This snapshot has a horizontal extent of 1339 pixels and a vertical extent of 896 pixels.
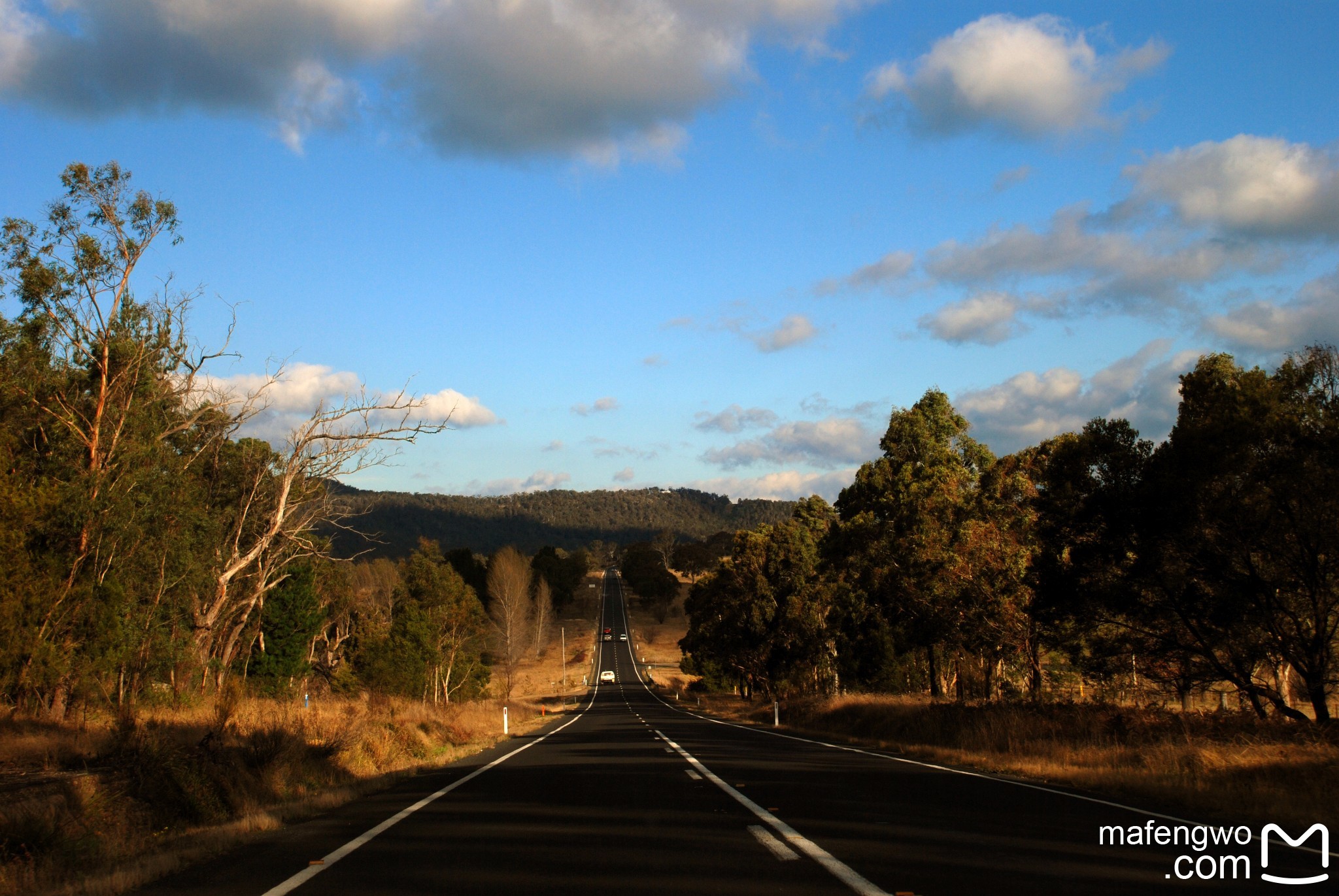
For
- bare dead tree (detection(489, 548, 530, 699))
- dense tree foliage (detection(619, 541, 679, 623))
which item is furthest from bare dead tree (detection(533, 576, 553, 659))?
dense tree foliage (detection(619, 541, 679, 623))

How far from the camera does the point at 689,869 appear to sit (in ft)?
22.7

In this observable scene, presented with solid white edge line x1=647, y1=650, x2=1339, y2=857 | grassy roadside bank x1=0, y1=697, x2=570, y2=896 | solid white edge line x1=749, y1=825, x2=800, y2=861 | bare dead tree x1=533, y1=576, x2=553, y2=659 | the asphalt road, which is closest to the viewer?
the asphalt road

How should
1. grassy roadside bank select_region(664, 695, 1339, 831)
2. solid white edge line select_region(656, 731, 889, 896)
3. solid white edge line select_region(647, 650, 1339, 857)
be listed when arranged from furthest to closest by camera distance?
grassy roadside bank select_region(664, 695, 1339, 831), solid white edge line select_region(647, 650, 1339, 857), solid white edge line select_region(656, 731, 889, 896)

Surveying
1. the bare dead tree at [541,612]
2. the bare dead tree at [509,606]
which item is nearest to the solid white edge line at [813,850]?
the bare dead tree at [509,606]

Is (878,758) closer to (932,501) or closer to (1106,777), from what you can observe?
(1106,777)

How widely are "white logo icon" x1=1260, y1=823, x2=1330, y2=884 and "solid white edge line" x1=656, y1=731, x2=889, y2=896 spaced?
2947 mm

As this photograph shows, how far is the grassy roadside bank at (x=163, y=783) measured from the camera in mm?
8219

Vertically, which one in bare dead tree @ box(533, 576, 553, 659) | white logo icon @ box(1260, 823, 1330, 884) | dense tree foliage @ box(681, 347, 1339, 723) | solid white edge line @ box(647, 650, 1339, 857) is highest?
dense tree foliage @ box(681, 347, 1339, 723)

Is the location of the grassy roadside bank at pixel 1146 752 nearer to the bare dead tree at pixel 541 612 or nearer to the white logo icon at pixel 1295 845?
the white logo icon at pixel 1295 845

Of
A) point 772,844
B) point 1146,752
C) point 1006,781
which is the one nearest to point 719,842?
point 772,844

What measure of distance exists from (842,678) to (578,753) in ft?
130

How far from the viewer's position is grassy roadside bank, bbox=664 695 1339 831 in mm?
10742

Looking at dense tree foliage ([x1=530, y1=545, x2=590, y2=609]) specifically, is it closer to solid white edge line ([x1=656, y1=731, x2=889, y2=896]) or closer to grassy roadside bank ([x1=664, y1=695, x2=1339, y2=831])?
grassy roadside bank ([x1=664, y1=695, x2=1339, y2=831])

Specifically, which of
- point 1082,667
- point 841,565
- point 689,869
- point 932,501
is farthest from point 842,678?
point 689,869
